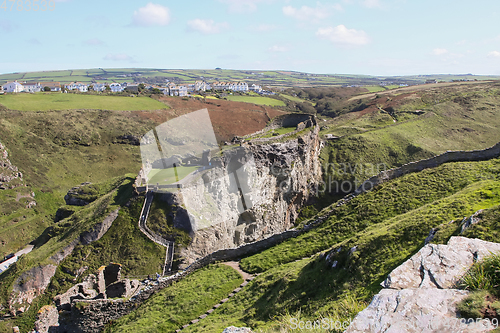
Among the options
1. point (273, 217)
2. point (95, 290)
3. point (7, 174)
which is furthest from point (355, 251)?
point (7, 174)

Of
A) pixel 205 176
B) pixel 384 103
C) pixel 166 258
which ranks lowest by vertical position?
pixel 166 258

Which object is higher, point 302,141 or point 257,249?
point 302,141

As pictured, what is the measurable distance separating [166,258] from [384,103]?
213 feet

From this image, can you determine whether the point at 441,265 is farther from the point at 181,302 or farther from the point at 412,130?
the point at 412,130

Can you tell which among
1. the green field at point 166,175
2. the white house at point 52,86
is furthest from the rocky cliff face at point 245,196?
the white house at point 52,86

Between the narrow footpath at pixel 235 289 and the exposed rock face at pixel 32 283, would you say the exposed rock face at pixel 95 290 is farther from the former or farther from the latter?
the exposed rock face at pixel 32 283

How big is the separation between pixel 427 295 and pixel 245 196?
2252 centimetres

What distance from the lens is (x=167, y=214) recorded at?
23781 mm

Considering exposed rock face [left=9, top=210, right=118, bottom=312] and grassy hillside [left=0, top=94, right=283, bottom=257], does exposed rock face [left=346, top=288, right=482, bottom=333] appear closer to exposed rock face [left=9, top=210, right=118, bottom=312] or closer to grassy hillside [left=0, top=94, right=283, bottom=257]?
exposed rock face [left=9, top=210, right=118, bottom=312]

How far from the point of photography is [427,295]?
5.59m

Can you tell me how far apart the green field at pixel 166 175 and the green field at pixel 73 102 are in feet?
170

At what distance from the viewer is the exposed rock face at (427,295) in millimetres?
5086

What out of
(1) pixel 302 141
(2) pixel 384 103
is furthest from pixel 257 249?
(2) pixel 384 103

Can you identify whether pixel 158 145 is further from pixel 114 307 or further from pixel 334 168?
pixel 114 307
